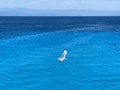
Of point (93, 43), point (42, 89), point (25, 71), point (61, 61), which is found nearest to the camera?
point (42, 89)

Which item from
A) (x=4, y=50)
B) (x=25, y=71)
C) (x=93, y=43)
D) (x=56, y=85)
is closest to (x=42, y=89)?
(x=56, y=85)

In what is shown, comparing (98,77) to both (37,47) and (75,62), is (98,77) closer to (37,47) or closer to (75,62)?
(75,62)

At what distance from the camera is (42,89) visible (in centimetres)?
1948

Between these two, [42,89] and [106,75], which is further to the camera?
[106,75]

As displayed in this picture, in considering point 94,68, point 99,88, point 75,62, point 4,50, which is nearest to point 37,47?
point 4,50

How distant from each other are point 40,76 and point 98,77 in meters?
4.08

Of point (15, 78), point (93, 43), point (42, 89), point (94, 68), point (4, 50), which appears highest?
point (93, 43)

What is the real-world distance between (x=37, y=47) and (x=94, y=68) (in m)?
12.4

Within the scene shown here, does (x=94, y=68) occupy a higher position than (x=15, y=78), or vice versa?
(x=94, y=68)

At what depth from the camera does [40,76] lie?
22.3 meters

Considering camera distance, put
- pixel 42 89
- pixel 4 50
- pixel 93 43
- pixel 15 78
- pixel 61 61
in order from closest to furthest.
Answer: pixel 42 89
pixel 15 78
pixel 61 61
pixel 4 50
pixel 93 43

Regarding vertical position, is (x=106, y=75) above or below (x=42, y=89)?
above

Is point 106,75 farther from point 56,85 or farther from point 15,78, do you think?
point 15,78

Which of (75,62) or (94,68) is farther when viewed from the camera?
(75,62)
